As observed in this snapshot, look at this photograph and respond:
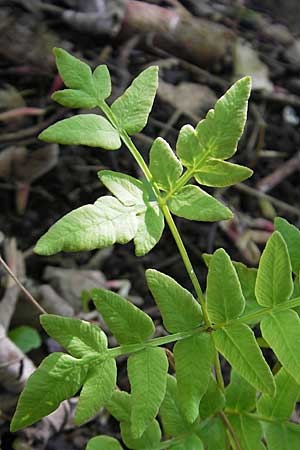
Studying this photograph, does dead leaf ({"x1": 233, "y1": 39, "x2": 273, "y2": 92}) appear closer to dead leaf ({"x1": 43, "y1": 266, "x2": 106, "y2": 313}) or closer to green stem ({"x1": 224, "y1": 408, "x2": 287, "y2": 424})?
dead leaf ({"x1": 43, "y1": 266, "x2": 106, "y2": 313})

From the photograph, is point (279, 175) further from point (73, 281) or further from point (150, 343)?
point (150, 343)

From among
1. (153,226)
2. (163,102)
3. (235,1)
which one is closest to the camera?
(153,226)

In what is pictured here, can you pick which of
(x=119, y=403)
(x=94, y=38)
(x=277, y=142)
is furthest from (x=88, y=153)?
(x=119, y=403)

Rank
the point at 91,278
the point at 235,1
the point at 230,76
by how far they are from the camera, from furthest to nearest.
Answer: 1. the point at 235,1
2. the point at 230,76
3. the point at 91,278

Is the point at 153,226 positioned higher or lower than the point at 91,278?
higher

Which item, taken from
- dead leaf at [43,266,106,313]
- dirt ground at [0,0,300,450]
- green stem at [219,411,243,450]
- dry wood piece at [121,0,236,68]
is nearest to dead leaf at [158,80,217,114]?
dirt ground at [0,0,300,450]

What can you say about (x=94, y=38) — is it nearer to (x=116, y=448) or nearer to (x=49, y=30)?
(x=49, y=30)

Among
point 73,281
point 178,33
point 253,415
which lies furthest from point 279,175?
point 253,415
